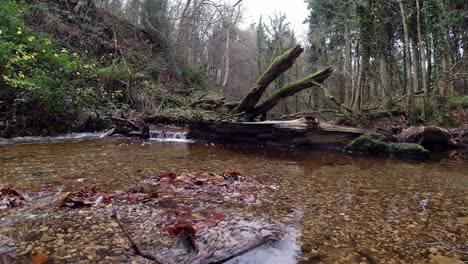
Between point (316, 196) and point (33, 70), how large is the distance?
27.0 feet

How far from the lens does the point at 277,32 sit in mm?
23094

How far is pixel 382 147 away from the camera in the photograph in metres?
7.29

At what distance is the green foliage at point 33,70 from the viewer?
23.2 feet

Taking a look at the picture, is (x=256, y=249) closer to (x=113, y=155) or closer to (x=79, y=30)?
(x=113, y=155)

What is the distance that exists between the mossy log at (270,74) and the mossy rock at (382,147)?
2.73 meters

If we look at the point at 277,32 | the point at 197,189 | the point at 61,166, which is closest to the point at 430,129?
the point at 197,189

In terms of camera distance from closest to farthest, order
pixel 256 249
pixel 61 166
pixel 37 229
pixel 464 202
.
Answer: pixel 256 249 < pixel 37 229 < pixel 464 202 < pixel 61 166

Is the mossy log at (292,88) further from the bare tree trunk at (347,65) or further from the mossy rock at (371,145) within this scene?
the bare tree trunk at (347,65)

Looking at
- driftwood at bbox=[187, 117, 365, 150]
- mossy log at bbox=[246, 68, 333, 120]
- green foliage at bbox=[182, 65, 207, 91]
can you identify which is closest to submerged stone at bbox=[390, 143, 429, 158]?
driftwood at bbox=[187, 117, 365, 150]

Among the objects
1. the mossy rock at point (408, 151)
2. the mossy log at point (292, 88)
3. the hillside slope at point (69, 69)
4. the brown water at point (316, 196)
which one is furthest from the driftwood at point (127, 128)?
the mossy rock at point (408, 151)

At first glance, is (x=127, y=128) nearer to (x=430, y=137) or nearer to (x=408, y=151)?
(x=408, y=151)

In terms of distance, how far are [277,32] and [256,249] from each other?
23.1 m

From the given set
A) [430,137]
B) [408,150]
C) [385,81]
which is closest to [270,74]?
[408,150]

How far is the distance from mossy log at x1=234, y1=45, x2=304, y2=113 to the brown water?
2642 millimetres
